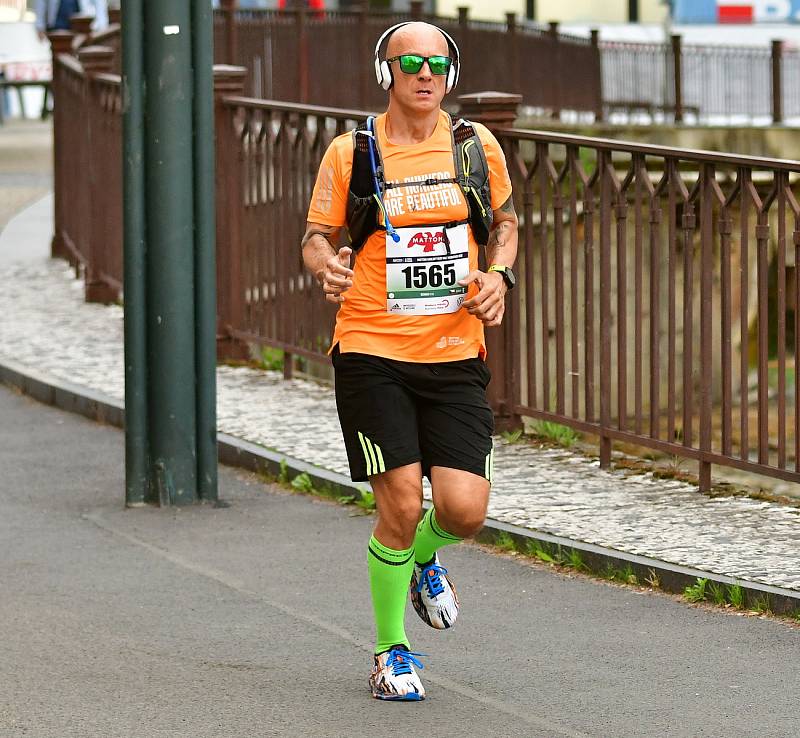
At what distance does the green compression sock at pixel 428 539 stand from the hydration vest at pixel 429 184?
78 cm

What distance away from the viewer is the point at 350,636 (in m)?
5.98

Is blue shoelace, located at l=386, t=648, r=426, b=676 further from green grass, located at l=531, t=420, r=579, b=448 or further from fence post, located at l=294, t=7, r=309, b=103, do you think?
fence post, located at l=294, t=7, r=309, b=103

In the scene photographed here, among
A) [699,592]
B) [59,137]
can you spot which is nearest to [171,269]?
[699,592]

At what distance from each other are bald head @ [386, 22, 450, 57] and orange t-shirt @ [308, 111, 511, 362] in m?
0.23

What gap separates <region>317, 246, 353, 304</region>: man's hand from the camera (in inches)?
201

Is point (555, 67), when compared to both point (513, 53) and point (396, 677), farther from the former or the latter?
point (396, 677)

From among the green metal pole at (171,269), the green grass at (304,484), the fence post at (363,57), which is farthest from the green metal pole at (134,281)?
the fence post at (363,57)

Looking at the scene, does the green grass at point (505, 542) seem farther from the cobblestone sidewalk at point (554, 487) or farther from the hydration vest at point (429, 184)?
the hydration vest at point (429, 184)

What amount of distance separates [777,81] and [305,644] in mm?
20367

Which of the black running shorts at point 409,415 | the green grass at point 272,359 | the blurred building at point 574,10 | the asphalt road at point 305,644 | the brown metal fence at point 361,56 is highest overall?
the blurred building at point 574,10

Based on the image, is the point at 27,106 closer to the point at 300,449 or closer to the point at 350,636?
the point at 300,449

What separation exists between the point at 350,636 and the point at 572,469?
8.18 ft

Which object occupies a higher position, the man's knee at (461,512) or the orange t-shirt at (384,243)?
the orange t-shirt at (384,243)

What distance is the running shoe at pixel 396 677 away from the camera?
527 centimetres
